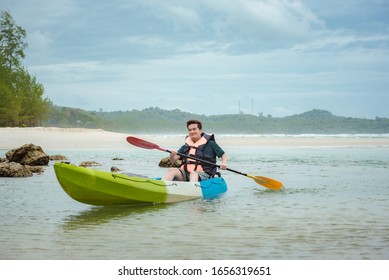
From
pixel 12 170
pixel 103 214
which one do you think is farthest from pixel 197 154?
pixel 12 170

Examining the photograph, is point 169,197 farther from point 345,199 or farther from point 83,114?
point 83,114

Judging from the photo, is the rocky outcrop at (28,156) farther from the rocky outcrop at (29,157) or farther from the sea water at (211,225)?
the sea water at (211,225)

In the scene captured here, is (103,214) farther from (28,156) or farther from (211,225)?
(28,156)

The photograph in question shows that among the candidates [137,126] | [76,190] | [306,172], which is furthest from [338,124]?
[76,190]

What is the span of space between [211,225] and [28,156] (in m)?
7.72

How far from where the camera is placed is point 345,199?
24.4 ft

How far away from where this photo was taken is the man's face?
7090 mm

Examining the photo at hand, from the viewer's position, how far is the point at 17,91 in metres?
22.1

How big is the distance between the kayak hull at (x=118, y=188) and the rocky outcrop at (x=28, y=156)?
593 centimetres

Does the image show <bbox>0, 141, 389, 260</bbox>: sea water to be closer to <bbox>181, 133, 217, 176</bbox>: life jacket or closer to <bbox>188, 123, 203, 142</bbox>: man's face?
<bbox>181, 133, 217, 176</bbox>: life jacket

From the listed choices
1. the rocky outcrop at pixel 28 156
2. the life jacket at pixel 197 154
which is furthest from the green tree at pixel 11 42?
the life jacket at pixel 197 154

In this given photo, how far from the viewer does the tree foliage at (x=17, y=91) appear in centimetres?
2042
